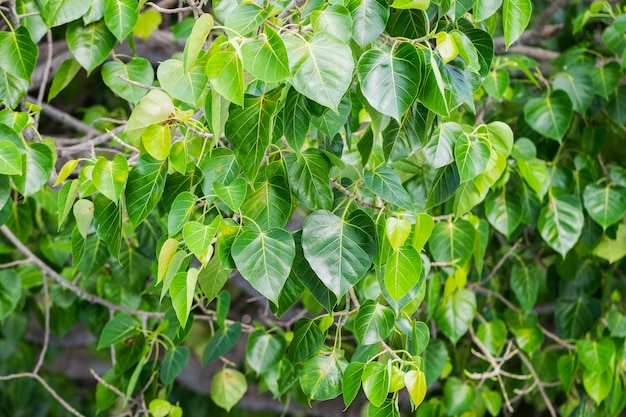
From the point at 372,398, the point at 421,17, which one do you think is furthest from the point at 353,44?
the point at 372,398

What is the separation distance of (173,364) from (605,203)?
0.91m

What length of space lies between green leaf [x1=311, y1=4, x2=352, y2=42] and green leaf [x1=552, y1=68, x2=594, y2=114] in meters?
0.86

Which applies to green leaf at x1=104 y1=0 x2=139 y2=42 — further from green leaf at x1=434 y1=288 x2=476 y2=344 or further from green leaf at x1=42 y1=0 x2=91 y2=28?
green leaf at x1=434 y1=288 x2=476 y2=344

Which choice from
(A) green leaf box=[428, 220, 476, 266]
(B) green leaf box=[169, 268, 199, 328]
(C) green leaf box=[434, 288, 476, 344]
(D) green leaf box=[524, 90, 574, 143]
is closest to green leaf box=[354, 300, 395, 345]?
(B) green leaf box=[169, 268, 199, 328]

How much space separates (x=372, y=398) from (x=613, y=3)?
137cm

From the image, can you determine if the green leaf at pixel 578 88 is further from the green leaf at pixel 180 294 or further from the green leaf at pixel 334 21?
the green leaf at pixel 180 294

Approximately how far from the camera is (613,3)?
78.7 inches

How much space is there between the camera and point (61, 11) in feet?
4.11

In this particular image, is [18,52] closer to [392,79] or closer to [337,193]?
[337,193]

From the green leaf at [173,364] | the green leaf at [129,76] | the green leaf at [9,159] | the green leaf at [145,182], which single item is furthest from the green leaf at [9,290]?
the green leaf at [145,182]

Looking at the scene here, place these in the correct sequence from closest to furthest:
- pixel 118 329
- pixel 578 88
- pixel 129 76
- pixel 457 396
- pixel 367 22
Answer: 1. pixel 367 22
2. pixel 129 76
3. pixel 118 329
4. pixel 578 88
5. pixel 457 396


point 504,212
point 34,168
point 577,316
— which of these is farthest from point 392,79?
point 577,316

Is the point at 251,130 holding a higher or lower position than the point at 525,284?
higher

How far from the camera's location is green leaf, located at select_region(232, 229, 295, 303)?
967 millimetres
